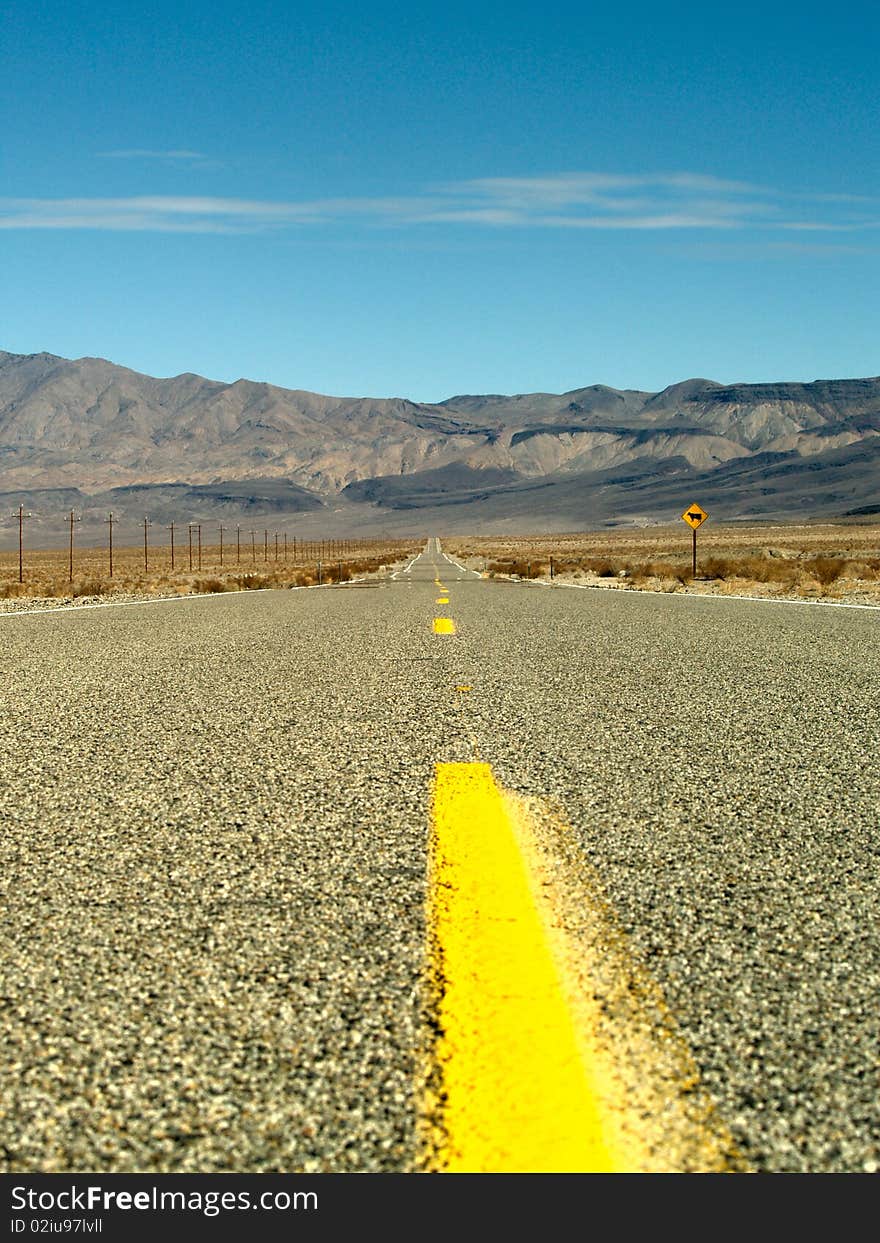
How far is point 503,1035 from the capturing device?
2.39 meters

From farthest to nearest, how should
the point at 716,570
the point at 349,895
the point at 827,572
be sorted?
the point at 716,570 → the point at 827,572 → the point at 349,895

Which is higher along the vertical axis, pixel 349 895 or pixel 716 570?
pixel 349 895

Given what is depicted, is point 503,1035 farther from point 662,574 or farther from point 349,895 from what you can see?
point 662,574

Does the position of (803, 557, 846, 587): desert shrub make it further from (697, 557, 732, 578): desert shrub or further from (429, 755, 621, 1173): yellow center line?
(429, 755, 621, 1173): yellow center line

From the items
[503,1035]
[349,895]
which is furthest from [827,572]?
[503,1035]

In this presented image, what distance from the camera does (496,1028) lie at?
2422mm

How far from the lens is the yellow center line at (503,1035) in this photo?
1.97m

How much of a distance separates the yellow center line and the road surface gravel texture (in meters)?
0.08

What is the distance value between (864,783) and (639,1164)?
10.9 ft

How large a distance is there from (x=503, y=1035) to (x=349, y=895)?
1036 millimetres

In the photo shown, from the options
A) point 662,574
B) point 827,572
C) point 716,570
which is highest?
point 827,572

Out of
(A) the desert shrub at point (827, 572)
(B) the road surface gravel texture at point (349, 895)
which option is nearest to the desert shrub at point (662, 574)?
(A) the desert shrub at point (827, 572)

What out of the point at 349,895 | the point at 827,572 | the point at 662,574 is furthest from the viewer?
the point at 662,574

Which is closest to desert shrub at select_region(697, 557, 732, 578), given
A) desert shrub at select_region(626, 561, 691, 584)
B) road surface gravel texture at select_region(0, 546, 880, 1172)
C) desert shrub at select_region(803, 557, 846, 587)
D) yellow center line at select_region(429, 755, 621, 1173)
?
desert shrub at select_region(626, 561, 691, 584)
